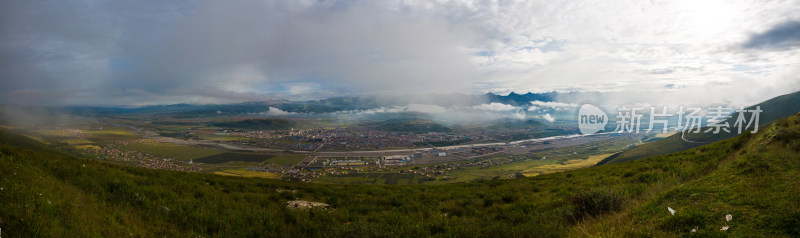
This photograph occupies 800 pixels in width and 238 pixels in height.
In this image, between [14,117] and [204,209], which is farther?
[14,117]

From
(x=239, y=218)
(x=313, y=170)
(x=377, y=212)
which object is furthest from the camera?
(x=313, y=170)

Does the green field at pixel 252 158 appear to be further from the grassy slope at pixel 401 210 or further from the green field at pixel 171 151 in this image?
the grassy slope at pixel 401 210

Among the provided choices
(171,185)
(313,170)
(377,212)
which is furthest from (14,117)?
(377,212)

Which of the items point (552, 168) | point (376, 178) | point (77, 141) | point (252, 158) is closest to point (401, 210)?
point (376, 178)

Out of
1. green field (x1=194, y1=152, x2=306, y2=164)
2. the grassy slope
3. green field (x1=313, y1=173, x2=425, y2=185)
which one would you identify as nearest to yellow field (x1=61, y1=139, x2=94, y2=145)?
green field (x1=194, y1=152, x2=306, y2=164)

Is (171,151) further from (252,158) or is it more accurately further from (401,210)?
(401,210)

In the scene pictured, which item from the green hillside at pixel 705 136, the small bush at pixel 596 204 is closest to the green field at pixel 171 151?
the small bush at pixel 596 204

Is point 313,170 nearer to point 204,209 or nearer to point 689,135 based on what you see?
point 204,209

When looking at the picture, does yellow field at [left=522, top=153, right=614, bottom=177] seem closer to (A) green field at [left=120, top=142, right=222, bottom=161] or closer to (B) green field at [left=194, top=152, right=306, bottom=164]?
(B) green field at [left=194, top=152, right=306, bottom=164]
